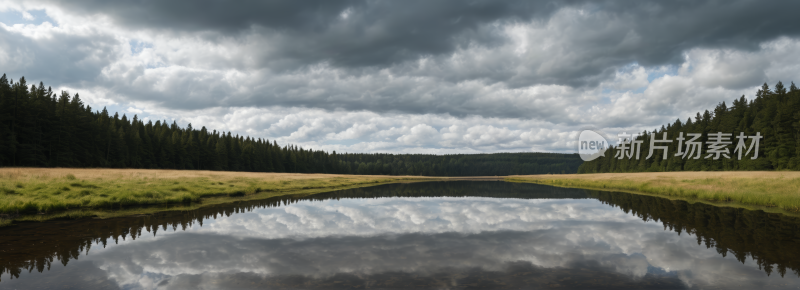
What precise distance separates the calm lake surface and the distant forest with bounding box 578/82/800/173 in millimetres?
67859

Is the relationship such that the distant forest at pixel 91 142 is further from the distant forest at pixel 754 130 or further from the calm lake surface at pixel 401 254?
the distant forest at pixel 754 130

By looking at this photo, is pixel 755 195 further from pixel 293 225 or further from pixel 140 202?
pixel 140 202

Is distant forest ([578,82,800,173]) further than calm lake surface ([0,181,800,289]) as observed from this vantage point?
Yes

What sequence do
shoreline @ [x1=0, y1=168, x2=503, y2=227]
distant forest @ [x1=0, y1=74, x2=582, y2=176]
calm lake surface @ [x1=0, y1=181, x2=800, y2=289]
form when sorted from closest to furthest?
calm lake surface @ [x1=0, y1=181, x2=800, y2=289], shoreline @ [x1=0, y1=168, x2=503, y2=227], distant forest @ [x1=0, y1=74, x2=582, y2=176]

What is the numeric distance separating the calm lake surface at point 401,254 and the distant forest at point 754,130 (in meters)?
67.9

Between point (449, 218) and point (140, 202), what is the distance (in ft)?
67.3

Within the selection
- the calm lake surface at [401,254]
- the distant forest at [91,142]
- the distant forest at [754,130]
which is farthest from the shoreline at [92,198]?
the distant forest at [754,130]

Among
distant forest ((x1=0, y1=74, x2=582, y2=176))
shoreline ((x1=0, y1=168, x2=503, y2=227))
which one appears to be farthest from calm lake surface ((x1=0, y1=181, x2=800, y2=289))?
distant forest ((x1=0, y1=74, x2=582, y2=176))

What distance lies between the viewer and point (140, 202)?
24312 millimetres

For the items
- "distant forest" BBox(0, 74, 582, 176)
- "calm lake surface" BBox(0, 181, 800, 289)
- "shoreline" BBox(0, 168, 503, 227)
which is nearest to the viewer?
"calm lake surface" BBox(0, 181, 800, 289)

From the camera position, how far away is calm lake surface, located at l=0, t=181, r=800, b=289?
29.5 ft

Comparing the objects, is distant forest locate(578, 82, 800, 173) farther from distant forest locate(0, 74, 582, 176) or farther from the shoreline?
distant forest locate(0, 74, 582, 176)

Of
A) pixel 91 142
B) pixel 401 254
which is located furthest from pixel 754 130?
pixel 91 142

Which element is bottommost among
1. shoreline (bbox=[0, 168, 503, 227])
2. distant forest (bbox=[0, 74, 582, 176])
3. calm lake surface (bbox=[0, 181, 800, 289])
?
calm lake surface (bbox=[0, 181, 800, 289])
